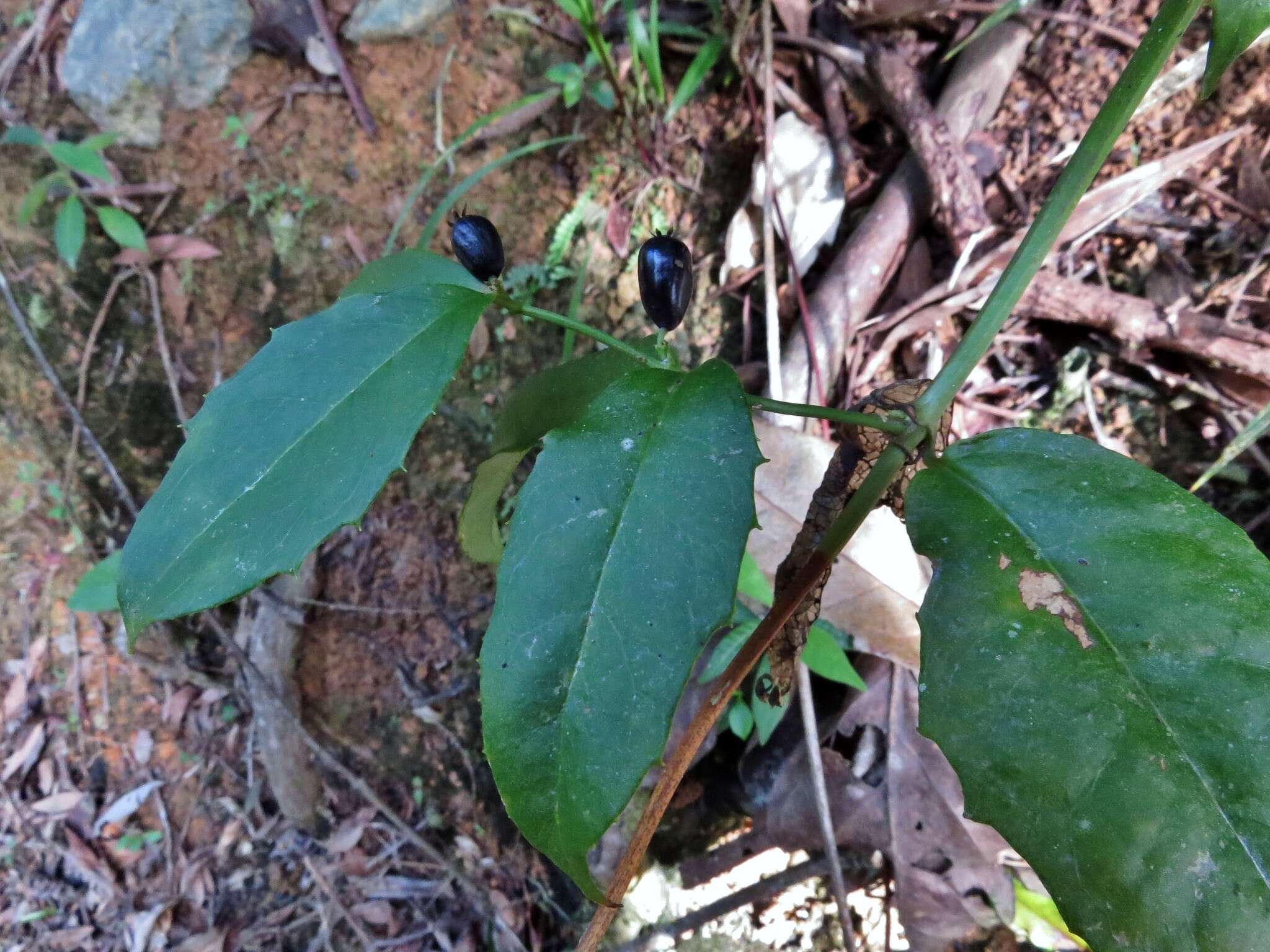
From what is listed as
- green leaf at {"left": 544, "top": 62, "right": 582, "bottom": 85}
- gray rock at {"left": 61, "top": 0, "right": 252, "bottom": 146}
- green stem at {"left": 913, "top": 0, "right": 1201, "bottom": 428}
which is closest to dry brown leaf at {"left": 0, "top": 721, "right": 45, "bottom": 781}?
gray rock at {"left": 61, "top": 0, "right": 252, "bottom": 146}

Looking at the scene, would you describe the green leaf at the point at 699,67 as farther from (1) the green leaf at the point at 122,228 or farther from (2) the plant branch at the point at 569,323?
(1) the green leaf at the point at 122,228

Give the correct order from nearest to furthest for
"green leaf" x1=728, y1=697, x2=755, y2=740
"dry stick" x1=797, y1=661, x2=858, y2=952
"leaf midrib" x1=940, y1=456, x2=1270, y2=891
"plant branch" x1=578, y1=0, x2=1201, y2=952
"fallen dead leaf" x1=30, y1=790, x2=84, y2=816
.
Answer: "leaf midrib" x1=940, y1=456, x2=1270, y2=891, "plant branch" x1=578, y1=0, x2=1201, y2=952, "dry stick" x1=797, y1=661, x2=858, y2=952, "green leaf" x1=728, y1=697, x2=755, y2=740, "fallen dead leaf" x1=30, y1=790, x2=84, y2=816

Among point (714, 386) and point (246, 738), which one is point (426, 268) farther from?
point (246, 738)

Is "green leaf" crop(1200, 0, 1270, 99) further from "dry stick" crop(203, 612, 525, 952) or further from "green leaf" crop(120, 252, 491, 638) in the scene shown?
"dry stick" crop(203, 612, 525, 952)

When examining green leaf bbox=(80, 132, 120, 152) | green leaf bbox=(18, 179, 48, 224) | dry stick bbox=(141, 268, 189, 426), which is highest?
green leaf bbox=(80, 132, 120, 152)

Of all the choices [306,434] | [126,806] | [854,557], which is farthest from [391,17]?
[126,806]

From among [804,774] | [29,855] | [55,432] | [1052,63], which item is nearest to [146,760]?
[29,855]
